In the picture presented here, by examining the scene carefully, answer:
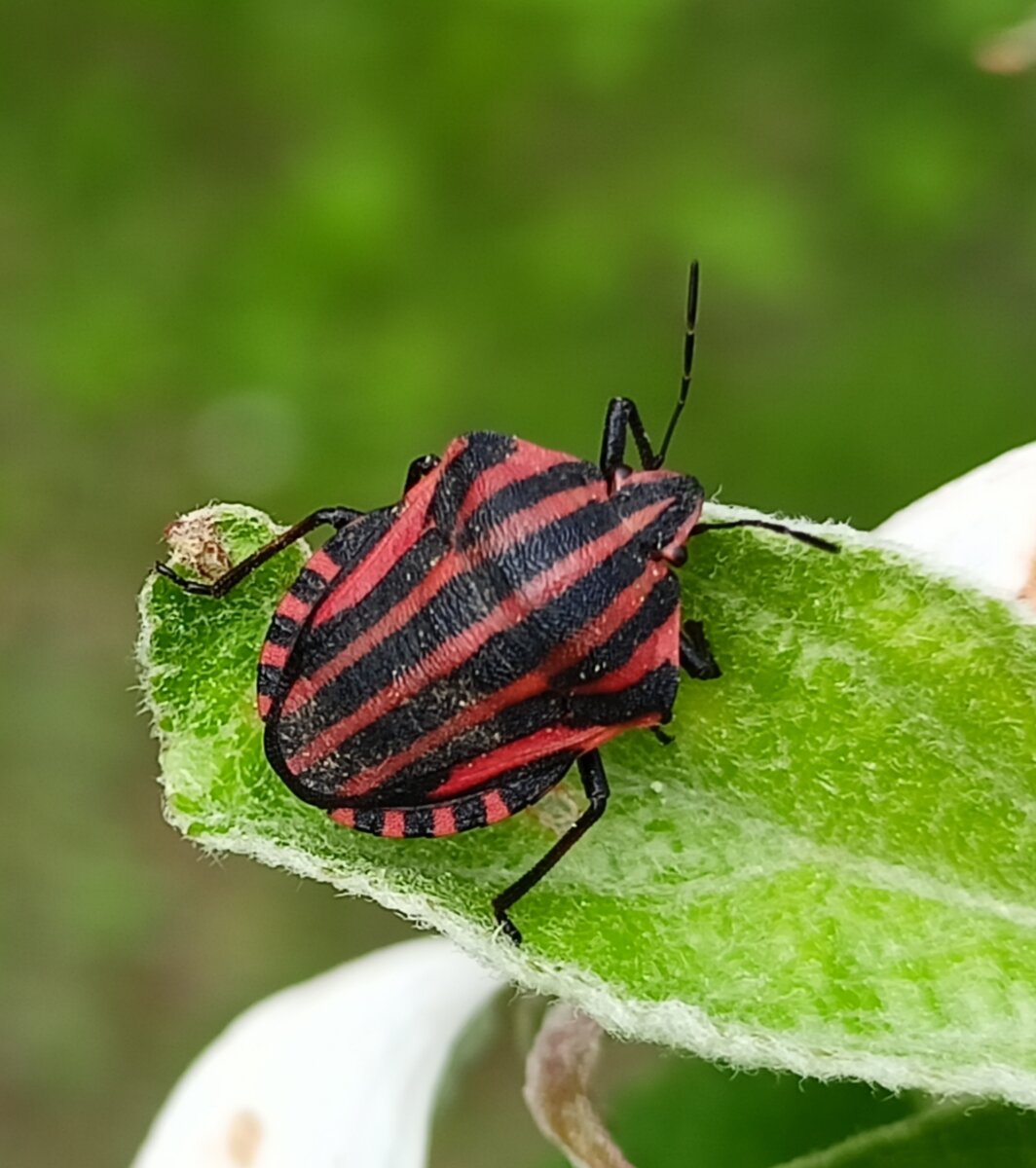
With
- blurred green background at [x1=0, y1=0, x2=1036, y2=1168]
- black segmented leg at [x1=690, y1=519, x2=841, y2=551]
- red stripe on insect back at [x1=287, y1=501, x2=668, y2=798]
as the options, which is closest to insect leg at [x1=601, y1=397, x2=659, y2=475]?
red stripe on insect back at [x1=287, y1=501, x2=668, y2=798]

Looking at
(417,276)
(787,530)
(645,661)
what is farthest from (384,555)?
(417,276)

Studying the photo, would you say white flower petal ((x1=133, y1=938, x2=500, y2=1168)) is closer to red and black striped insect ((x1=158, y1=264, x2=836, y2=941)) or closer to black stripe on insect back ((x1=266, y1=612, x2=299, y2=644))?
red and black striped insect ((x1=158, y1=264, x2=836, y2=941))

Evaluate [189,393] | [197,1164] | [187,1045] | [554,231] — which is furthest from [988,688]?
[187,1045]

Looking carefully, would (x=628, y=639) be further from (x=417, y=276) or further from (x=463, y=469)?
(x=417, y=276)

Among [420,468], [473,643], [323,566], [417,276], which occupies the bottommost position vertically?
[473,643]

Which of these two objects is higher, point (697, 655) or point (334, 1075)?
point (697, 655)

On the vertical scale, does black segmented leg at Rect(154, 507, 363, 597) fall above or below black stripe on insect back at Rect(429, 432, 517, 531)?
below

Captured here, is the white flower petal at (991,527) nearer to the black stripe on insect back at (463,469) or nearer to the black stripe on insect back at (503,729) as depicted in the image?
the black stripe on insect back at (503,729)

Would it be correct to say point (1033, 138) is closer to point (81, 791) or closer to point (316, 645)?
point (81, 791)
